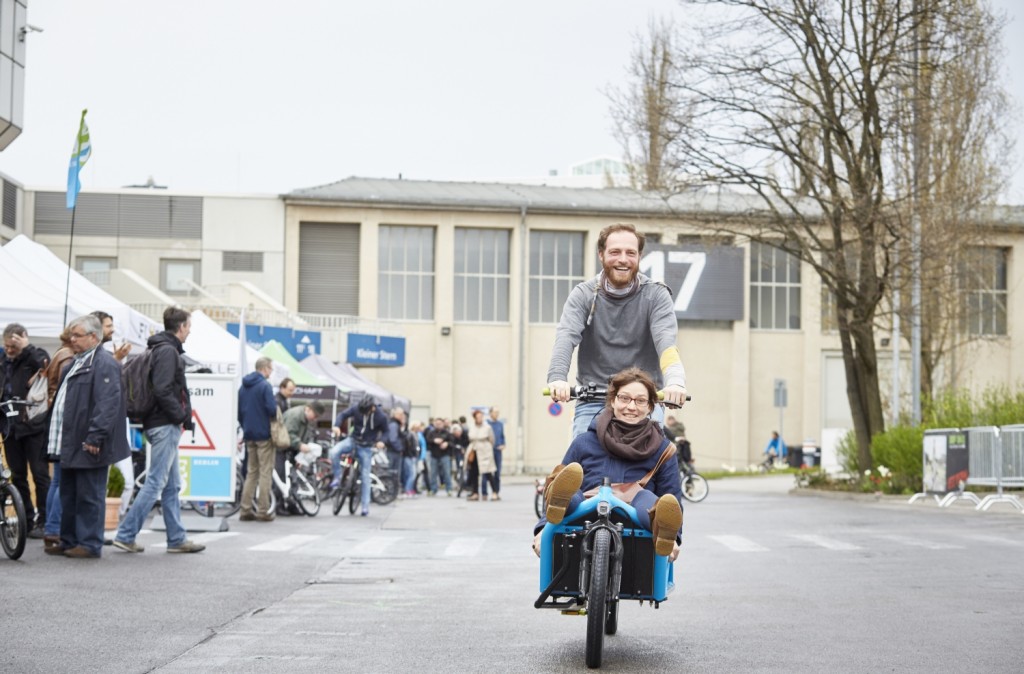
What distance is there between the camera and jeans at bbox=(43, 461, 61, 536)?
12.5 metres

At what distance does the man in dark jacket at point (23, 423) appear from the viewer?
Result: 1320cm

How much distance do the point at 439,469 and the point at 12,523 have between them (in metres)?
24.3

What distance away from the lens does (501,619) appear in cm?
871

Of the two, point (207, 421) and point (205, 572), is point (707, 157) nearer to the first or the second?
point (207, 421)

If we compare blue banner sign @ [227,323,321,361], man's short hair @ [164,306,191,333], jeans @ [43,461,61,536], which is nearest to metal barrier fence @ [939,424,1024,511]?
man's short hair @ [164,306,191,333]

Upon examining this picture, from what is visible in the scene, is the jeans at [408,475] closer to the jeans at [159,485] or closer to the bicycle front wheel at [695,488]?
the bicycle front wheel at [695,488]

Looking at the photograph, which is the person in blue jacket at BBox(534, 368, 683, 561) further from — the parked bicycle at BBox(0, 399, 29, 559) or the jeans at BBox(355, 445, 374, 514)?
the jeans at BBox(355, 445, 374, 514)

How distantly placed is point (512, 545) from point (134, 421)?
471 centimetres

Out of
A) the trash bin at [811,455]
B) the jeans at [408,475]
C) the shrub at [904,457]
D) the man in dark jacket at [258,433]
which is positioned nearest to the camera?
the man in dark jacket at [258,433]

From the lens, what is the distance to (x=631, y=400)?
708cm

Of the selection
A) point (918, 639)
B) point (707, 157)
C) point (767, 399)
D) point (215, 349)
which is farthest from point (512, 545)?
point (767, 399)

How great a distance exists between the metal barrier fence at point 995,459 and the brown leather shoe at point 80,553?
15481 millimetres

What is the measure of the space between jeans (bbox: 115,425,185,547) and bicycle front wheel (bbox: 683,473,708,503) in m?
17.1

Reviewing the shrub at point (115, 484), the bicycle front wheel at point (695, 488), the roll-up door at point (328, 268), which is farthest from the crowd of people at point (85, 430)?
the roll-up door at point (328, 268)
